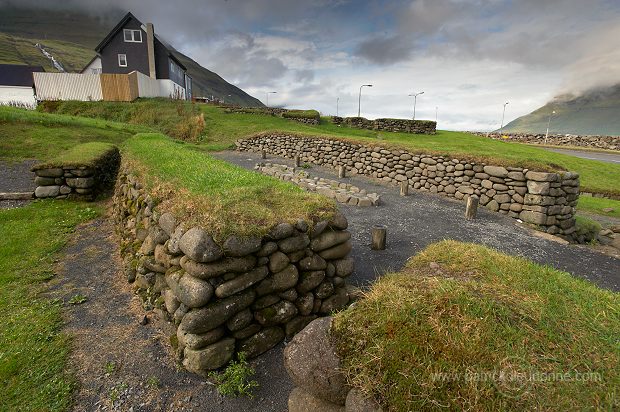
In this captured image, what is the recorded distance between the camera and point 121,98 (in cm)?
3014

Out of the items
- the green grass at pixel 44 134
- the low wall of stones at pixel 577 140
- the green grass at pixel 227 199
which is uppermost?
the low wall of stones at pixel 577 140

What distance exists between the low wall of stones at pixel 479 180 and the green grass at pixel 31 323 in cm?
1314

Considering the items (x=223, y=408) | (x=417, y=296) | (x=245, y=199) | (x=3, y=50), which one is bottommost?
(x=223, y=408)

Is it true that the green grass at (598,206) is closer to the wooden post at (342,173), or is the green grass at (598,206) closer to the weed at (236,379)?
the wooden post at (342,173)

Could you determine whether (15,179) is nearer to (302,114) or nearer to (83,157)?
(83,157)

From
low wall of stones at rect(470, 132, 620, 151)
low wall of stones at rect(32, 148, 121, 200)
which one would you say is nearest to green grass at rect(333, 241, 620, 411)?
low wall of stones at rect(32, 148, 121, 200)

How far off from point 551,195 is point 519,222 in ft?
4.44

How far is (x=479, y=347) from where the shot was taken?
2.40 m

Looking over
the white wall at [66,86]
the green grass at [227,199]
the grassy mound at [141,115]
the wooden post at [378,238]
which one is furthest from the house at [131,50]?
the wooden post at [378,238]

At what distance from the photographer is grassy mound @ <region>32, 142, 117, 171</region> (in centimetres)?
1055

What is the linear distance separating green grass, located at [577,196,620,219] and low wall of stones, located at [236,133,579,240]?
6.50 m

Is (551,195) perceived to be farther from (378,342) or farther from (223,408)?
(223,408)

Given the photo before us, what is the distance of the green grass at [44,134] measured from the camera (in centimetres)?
1451

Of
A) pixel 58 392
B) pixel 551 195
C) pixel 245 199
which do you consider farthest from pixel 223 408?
pixel 551 195
